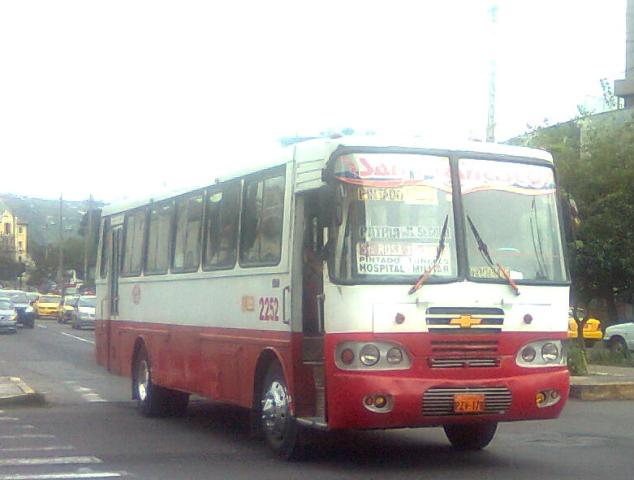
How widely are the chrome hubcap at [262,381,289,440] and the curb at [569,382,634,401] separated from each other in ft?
26.1

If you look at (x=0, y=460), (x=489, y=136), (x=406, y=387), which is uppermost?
(x=489, y=136)

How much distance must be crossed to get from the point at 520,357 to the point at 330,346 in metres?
1.79

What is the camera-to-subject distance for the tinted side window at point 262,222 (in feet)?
36.6

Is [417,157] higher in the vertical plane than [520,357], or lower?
higher

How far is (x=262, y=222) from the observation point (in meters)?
11.6

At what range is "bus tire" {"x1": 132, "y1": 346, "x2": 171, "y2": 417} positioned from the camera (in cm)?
1516

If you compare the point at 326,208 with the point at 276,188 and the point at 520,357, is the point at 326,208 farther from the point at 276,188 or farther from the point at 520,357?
the point at 520,357

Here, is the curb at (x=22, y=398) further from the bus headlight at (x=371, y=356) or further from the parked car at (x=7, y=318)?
the parked car at (x=7, y=318)

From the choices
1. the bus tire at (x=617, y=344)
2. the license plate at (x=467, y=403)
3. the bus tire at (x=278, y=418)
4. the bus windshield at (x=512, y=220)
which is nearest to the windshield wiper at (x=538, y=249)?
the bus windshield at (x=512, y=220)

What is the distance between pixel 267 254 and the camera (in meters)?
11.3

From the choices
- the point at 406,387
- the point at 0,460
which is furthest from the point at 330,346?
the point at 0,460

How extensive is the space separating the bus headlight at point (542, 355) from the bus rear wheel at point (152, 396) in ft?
19.9

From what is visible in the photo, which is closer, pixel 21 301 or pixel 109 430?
pixel 109 430

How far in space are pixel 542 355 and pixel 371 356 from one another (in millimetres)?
1742
